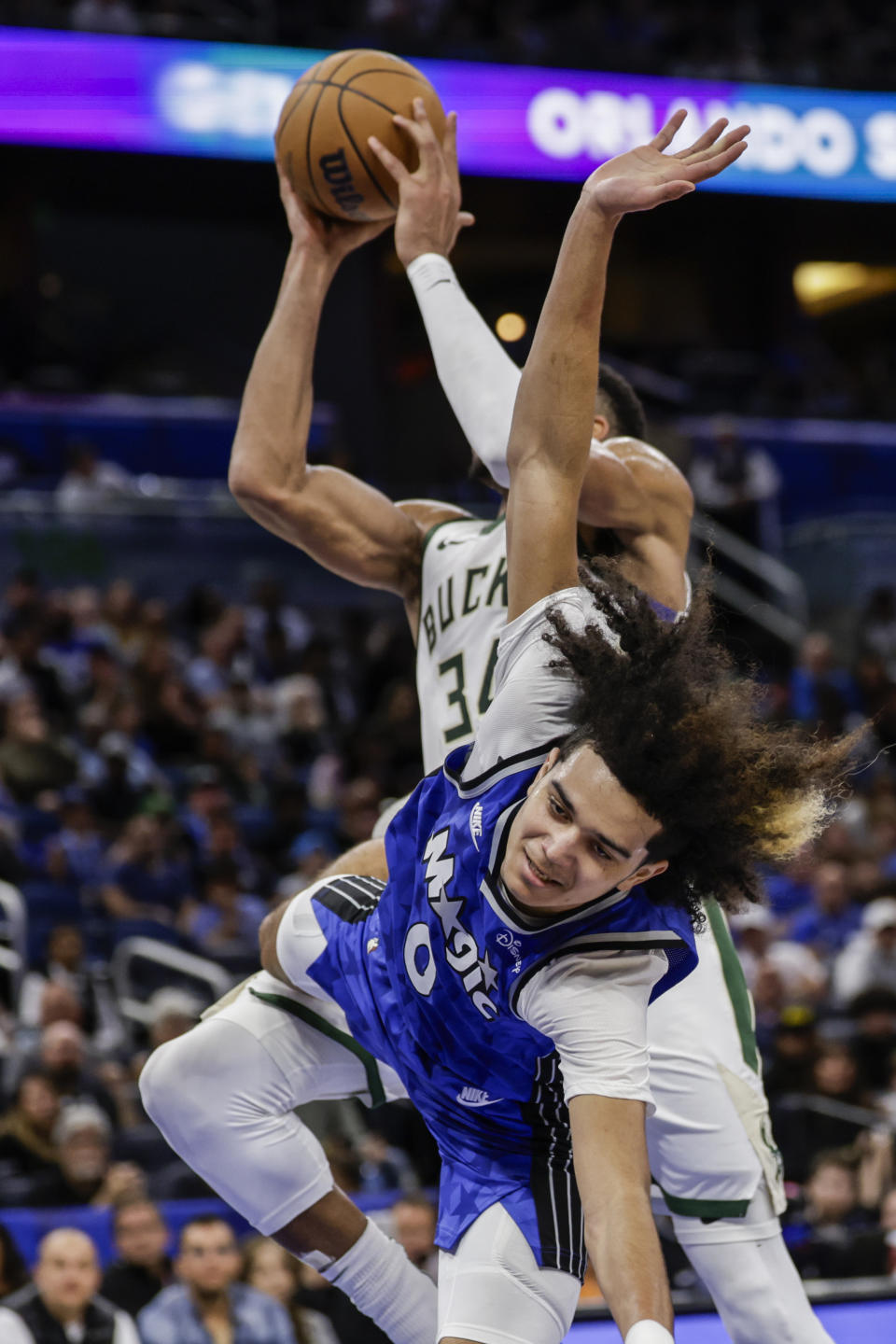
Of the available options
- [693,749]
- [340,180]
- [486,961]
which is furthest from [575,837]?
[340,180]

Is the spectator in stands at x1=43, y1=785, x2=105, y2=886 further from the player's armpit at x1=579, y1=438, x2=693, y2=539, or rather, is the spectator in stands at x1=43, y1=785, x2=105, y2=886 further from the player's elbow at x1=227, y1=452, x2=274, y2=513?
the player's armpit at x1=579, y1=438, x2=693, y2=539

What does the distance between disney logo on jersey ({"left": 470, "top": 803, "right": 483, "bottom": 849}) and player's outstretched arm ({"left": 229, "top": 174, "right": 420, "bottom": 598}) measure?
112 centimetres

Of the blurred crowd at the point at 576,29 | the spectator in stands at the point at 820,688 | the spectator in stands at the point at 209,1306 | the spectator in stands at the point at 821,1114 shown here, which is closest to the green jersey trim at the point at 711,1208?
the spectator in stands at the point at 209,1306

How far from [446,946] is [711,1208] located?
949mm

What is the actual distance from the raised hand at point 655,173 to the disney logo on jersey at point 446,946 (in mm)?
1070

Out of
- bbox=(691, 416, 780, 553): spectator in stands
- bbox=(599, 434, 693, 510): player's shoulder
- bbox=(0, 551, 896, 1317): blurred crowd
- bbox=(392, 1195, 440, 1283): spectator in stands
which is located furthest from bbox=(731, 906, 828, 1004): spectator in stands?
bbox=(599, 434, 693, 510): player's shoulder

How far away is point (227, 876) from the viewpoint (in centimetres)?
909

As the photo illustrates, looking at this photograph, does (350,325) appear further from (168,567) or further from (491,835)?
(491,835)

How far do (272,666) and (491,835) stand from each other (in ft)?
31.4

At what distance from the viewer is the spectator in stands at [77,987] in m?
7.89

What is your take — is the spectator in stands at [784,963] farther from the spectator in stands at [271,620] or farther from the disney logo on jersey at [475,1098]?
the disney logo on jersey at [475,1098]

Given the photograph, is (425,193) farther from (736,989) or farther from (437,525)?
(736,989)

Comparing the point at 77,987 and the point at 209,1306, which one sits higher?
the point at 77,987

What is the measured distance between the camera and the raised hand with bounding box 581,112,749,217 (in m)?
2.78
